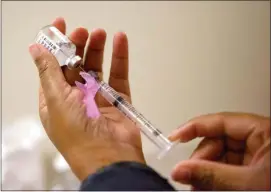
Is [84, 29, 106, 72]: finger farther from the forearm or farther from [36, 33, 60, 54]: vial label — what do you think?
the forearm

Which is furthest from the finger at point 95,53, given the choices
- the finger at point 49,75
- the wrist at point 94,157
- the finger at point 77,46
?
the wrist at point 94,157

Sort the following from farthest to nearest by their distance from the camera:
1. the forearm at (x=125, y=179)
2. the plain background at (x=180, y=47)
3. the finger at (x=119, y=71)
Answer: the plain background at (x=180, y=47) → the finger at (x=119, y=71) → the forearm at (x=125, y=179)

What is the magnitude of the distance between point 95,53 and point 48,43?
5.1 inches

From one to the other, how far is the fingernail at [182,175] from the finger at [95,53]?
0.37 m

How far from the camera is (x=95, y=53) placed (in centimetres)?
90

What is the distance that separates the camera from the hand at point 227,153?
626mm

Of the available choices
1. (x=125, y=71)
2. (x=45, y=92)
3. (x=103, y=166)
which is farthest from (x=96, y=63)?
(x=103, y=166)

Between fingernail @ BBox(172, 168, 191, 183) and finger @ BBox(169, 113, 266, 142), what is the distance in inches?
2.7

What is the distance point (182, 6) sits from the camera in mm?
1183

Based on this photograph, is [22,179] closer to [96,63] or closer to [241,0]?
[96,63]

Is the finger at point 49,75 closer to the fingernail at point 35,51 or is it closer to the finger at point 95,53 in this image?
the fingernail at point 35,51

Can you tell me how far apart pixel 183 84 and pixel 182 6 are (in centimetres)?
25

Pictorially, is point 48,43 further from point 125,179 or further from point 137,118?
point 125,179

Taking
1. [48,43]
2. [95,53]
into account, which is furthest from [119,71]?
[48,43]
